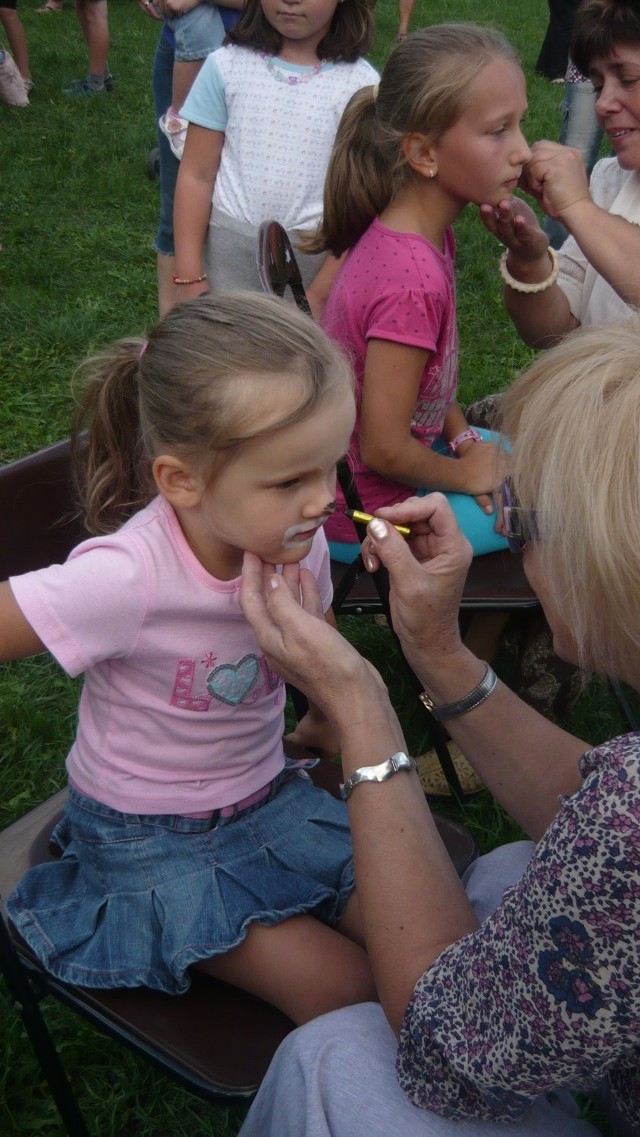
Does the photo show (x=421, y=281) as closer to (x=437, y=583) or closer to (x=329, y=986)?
(x=437, y=583)

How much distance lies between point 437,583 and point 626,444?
0.46m

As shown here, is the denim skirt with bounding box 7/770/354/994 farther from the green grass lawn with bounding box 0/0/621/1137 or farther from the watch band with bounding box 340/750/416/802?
the watch band with bounding box 340/750/416/802

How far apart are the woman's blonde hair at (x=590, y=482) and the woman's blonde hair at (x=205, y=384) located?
34 centimetres

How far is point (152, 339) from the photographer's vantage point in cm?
154

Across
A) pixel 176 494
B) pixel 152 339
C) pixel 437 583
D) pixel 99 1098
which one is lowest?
pixel 99 1098

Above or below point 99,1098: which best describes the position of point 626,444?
above

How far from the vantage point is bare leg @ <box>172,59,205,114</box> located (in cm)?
398

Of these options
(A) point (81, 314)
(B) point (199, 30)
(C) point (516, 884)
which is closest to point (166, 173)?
(B) point (199, 30)

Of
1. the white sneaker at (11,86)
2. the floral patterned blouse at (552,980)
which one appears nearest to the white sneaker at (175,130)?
the floral patterned blouse at (552,980)

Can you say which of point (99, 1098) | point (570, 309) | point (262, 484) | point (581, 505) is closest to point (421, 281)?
point (570, 309)

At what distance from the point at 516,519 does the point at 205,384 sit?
0.48 metres

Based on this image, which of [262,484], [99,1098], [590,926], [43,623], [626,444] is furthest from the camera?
[99,1098]

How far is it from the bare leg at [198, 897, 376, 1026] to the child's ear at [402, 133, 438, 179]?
5.30 ft

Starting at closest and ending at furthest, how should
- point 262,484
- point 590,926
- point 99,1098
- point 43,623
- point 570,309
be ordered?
point 590,926, point 43,623, point 262,484, point 99,1098, point 570,309
